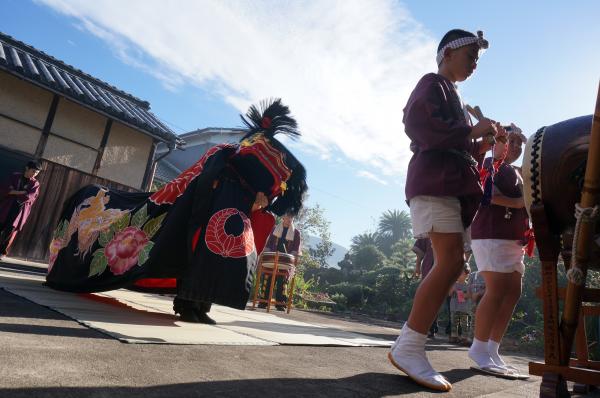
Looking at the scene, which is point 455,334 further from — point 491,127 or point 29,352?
point 29,352

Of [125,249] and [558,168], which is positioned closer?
→ [558,168]

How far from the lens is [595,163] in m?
1.38

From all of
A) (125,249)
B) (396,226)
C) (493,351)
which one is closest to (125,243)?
(125,249)

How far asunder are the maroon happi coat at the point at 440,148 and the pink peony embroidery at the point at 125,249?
81.0 inches

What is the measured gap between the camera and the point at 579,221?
4.68 feet

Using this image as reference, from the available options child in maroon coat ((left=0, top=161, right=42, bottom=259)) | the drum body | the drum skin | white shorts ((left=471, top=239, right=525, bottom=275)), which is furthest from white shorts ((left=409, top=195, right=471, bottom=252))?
child in maroon coat ((left=0, top=161, right=42, bottom=259))

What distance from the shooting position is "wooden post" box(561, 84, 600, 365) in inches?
54.2

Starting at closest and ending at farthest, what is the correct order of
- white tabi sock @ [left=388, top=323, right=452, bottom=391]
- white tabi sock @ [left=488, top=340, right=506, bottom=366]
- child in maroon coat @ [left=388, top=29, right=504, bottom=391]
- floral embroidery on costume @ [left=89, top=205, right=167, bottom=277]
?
1. white tabi sock @ [left=388, top=323, right=452, bottom=391]
2. child in maroon coat @ [left=388, top=29, right=504, bottom=391]
3. white tabi sock @ [left=488, top=340, right=506, bottom=366]
4. floral embroidery on costume @ [left=89, top=205, right=167, bottom=277]

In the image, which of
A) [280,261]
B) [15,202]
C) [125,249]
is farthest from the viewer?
[15,202]

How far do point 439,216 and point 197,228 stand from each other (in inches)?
65.1

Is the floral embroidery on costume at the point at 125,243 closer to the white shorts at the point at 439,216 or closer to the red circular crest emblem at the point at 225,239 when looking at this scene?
the red circular crest emblem at the point at 225,239

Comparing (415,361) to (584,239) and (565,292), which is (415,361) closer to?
(565,292)

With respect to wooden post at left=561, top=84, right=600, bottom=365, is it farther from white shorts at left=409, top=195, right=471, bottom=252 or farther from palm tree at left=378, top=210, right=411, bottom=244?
palm tree at left=378, top=210, right=411, bottom=244

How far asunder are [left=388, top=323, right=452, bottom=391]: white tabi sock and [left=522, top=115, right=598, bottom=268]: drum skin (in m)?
0.81
